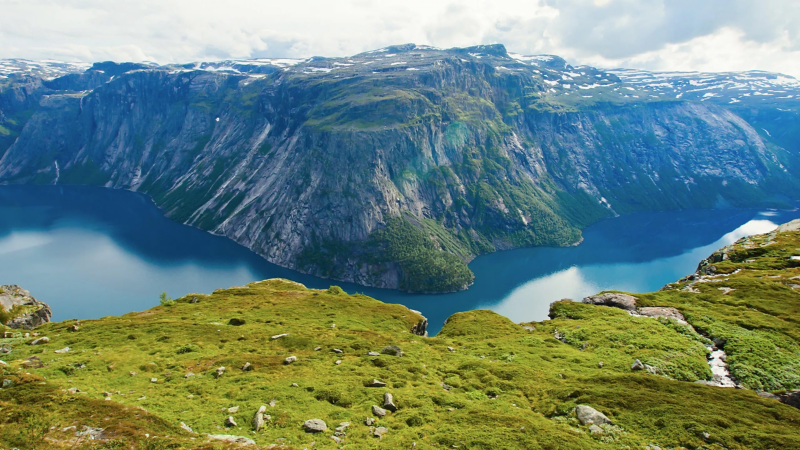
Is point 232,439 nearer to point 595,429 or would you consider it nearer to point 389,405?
point 389,405

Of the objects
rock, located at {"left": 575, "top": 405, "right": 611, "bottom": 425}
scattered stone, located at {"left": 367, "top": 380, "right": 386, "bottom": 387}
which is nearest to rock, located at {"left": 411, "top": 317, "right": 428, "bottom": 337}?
scattered stone, located at {"left": 367, "top": 380, "right": 386, "bottom": 387}

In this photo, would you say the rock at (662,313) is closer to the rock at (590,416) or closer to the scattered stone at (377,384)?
the rock at (590,416)

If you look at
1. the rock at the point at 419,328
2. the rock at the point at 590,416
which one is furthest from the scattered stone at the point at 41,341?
the rock at the point at 590,416

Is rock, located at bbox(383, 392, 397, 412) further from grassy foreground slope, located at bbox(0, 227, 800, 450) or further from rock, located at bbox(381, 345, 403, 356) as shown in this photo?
rock, located at bbox(381, 345, 403, 356)

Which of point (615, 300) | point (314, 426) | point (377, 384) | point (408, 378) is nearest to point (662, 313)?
Result: point (615, 300)

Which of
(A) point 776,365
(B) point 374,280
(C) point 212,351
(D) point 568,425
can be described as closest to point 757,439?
(D) point 568,425

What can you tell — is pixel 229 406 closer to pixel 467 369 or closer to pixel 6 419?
pixel 6 419
